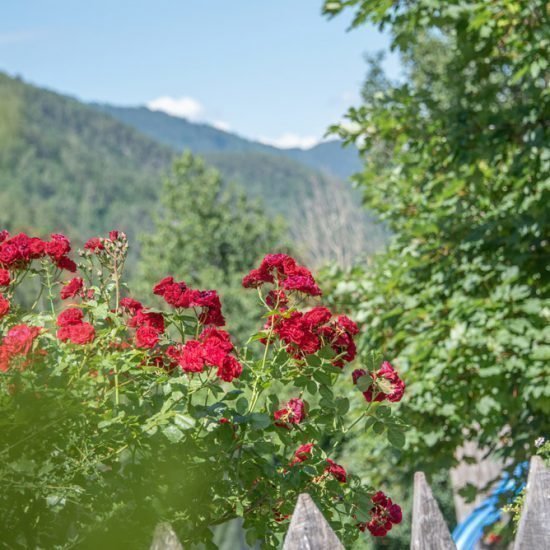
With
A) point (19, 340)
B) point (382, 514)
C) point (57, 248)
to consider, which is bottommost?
point (382, 514)

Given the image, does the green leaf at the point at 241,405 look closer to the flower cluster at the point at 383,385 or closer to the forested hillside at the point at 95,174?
the flower cluster at the point at 383,385

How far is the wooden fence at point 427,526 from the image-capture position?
156cm

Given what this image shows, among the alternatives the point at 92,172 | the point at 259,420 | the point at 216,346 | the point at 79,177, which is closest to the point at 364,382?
the point at 259,420

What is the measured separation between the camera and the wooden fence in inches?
61.4

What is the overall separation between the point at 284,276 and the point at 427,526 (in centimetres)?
101

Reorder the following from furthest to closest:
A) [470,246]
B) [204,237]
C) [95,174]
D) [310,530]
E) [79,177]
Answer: [95,174], [79,177], [204,237], [470,246], [310,530]

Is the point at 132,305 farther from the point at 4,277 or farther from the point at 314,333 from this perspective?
the point at 314,333

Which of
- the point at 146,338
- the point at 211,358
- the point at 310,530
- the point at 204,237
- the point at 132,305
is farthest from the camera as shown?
the point at 204,237

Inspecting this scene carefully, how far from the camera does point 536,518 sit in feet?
5.59

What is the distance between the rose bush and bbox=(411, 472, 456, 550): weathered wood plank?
1.82 feet

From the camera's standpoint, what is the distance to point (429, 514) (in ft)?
5.68

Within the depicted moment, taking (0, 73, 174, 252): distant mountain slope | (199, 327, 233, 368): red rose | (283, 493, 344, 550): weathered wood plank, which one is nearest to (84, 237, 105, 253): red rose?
(199, 327, 233, 368): red rose

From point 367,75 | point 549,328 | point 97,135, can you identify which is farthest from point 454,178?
point 97,135

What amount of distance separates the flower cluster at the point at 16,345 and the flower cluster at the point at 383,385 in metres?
0.95
